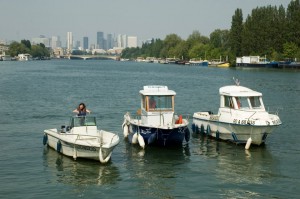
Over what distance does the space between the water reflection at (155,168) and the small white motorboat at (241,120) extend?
2.92 m

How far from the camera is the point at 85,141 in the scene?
2697 cm

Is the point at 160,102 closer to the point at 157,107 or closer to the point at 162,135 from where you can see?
the point at 157,107

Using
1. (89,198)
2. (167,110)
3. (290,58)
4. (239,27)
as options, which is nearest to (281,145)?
(167,110)

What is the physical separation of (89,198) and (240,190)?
6.63 metres

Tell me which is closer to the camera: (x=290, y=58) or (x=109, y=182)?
(x=109, y=182)

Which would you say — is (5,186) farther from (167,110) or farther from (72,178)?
(167,110)

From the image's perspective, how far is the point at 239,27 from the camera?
7219 inches

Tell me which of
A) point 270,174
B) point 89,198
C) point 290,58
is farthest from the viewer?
point 290,58

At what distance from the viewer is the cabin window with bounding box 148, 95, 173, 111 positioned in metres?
32.9

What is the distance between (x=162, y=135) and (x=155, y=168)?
4.46 metres

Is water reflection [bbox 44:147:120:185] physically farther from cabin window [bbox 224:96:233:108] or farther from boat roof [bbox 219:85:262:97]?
boat roof [bbox 219:85:262:97]

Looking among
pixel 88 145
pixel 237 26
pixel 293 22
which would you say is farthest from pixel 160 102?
pixel 237 26

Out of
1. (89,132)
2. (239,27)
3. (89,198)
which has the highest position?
(239,27)

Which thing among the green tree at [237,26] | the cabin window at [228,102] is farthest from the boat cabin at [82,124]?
the green tree at [237,26]
